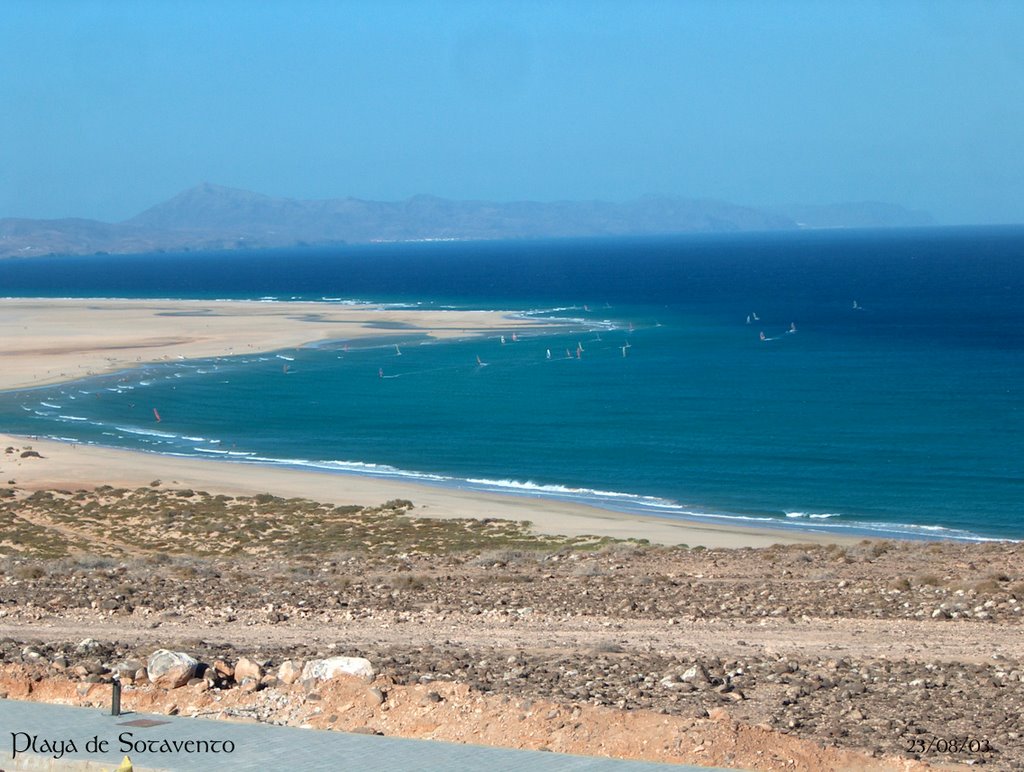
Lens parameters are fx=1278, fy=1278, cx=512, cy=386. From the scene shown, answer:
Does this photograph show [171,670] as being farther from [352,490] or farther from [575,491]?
[575,491]

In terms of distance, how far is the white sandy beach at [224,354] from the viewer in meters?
34.2

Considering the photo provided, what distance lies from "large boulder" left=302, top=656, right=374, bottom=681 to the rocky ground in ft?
0.43

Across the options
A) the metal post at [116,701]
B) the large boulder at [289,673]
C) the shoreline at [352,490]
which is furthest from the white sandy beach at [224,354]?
the metal post at [116,701]

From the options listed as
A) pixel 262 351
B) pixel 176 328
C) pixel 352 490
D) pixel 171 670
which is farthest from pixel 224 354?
pixel 171 670

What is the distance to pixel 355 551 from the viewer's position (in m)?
→ 26.8

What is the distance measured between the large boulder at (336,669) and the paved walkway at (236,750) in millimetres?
1309

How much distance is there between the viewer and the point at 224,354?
251 ft

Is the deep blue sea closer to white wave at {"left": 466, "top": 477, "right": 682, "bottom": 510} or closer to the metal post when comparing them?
white wave at {"left": 466, "top": 477, "right": 682, "bottom": 510}

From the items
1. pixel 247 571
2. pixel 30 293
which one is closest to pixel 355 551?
pixel 247 571

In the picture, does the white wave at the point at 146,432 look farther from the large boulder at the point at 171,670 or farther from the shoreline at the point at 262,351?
the large boulder at the point at 171,670

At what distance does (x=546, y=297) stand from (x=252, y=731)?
4601 inches

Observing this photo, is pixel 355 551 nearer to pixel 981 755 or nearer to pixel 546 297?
pixel 981 755

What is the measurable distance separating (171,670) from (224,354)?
65.4m

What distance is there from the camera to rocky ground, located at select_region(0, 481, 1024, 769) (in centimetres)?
1137
